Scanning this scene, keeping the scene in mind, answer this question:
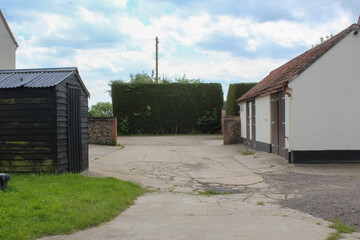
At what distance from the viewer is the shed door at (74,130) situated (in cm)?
978

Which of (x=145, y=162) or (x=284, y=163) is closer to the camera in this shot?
(x=284, y=163)

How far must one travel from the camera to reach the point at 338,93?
12219 millimetres

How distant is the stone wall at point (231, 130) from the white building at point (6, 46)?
14014 millimetres

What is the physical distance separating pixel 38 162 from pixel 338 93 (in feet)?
33.0

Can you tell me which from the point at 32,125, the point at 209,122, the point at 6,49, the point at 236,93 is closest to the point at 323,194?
the point at 32,125

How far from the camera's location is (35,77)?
9586 millimetres

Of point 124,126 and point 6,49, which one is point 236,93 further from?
point 6,49

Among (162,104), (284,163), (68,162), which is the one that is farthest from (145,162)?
(162,104)

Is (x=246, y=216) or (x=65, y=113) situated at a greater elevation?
(x=65, y=113)

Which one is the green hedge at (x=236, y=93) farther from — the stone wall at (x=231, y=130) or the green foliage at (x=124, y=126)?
the green foliage at (x=124, y=126)

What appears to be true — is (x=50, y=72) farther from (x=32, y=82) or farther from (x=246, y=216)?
(x=246, y=216)

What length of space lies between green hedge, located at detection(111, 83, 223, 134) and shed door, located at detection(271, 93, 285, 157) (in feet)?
53.5

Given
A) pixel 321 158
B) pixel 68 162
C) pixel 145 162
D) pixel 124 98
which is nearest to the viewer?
pixel 68 162

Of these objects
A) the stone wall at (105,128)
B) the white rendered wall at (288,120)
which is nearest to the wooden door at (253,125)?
the white rendered wall at (288,120)
